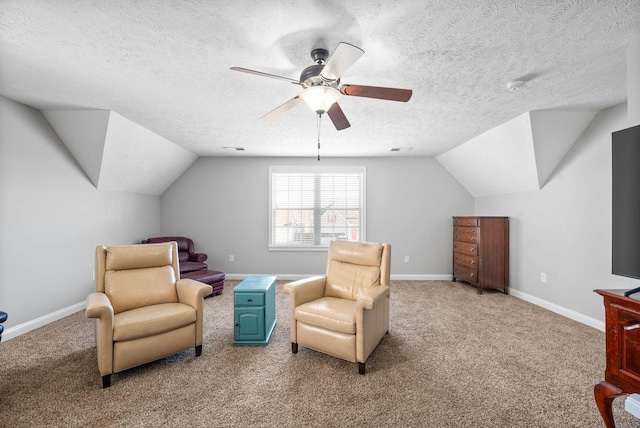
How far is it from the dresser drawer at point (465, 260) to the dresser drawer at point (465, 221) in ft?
1.78

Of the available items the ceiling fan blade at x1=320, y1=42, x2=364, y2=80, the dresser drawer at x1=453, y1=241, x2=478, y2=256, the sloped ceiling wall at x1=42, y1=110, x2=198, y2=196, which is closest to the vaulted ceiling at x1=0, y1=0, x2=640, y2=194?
the sloped ceiling wall at x1=42, y1=110, x2=198, y2=196

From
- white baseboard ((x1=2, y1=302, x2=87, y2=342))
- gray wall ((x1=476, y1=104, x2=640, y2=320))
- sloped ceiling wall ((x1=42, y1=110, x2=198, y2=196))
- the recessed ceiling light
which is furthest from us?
sloped ceiling wall ((x1=42, y1=110, x2=198, y2=196))

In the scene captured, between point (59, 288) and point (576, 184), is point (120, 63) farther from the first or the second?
point (576, 184)

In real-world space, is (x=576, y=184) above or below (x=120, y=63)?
below

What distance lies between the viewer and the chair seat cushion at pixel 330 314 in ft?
7.13

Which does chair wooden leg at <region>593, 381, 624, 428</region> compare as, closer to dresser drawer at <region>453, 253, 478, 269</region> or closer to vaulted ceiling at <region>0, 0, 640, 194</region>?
vaulted ceiling at <region>0, 0, 640, 194</region>

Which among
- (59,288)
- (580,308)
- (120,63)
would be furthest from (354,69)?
(59,288)

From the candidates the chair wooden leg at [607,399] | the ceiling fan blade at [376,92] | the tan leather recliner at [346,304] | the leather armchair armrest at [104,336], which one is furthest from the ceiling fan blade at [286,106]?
the chair wooden leg at [607,399]

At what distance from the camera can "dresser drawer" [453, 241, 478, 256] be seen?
14.5 ft

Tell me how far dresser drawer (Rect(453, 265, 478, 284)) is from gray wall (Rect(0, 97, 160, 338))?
5.66 metres

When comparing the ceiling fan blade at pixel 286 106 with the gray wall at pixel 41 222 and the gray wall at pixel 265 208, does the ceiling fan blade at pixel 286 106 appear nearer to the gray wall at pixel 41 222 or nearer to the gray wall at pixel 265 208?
the gray wall at pixel 41 222

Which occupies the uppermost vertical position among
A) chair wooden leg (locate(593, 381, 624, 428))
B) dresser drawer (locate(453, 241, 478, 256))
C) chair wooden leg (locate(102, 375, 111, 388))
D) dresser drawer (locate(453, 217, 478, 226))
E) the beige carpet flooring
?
dresser drawer (locate(453, 217, 478, 226))

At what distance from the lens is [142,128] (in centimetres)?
357

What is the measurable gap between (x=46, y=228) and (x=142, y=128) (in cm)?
158
